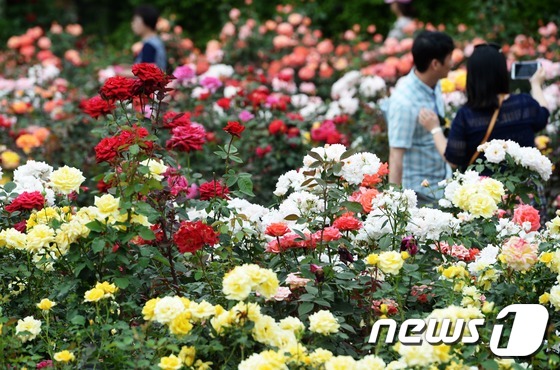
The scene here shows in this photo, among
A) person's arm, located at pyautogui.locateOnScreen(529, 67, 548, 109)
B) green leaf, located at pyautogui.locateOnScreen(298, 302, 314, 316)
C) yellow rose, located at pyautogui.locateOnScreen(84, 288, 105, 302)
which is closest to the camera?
yellow rose, located at pyautogui.locateOnScreen(84, 288, 105, 302)

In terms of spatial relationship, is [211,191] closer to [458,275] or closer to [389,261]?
[389,261]

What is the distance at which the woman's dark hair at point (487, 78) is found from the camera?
3.81 m

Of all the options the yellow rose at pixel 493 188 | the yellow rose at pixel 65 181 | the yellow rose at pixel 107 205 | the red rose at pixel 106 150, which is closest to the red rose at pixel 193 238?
the yellow rose at pixel 107 205

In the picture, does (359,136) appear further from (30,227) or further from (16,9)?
(16,9)

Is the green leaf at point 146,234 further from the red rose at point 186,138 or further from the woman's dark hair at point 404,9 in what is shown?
the woman's dark hair at point 404,9

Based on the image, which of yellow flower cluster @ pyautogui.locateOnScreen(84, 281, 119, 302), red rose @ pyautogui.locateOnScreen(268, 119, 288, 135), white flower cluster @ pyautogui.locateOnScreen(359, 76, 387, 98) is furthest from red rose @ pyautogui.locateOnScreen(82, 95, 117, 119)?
white flower cluster @ pyautogui.locateOnScreen(359, 76, 387, 98)

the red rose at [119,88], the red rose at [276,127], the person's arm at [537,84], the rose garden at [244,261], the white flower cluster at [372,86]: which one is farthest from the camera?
the white flower cluster at [372,86]

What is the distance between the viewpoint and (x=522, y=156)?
3.15 m

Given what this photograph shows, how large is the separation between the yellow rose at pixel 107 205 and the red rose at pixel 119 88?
36 cm

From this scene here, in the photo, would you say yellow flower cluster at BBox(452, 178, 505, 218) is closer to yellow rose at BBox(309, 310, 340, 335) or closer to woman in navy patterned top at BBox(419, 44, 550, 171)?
yellow rose at BBox(309, 310, 340, 335)

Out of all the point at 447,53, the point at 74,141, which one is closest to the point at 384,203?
the point at 447,53

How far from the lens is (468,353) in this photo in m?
2.17

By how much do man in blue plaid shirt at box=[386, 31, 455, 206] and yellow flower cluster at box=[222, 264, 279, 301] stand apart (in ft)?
6.38

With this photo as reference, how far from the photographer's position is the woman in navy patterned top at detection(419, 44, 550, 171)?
381 centimetres
